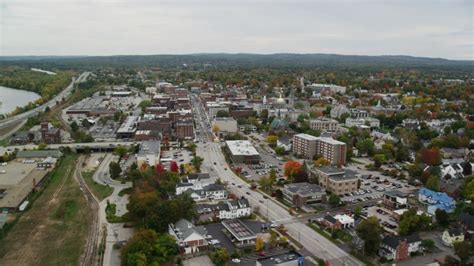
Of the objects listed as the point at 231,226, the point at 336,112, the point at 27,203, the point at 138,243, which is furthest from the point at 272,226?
the point at 336,112

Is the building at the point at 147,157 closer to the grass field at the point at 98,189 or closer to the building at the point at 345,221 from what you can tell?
the grass field at the point at 98,189

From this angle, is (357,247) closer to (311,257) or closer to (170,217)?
(311,257)

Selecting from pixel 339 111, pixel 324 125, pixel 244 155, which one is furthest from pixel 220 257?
pixel 339 111

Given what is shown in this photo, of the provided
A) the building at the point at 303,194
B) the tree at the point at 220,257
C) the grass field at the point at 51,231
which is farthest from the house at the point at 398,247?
the grass field at the point at 51,231

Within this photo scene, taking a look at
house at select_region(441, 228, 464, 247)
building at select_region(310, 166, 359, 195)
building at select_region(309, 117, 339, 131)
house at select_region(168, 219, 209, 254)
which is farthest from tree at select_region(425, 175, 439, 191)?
building at select_region(309, 117, 339, 131)

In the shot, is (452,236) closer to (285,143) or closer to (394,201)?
(394,201)

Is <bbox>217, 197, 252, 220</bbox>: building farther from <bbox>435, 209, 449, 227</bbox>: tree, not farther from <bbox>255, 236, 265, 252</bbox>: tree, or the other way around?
<bbox>435, 209, 449, 227</bbox>: tree

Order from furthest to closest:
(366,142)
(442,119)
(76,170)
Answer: (442,119), (366,142), (76,170)

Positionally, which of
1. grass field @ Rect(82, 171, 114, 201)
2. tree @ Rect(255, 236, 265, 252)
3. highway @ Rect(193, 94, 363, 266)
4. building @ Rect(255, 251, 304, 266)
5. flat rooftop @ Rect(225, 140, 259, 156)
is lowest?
grass field @ Rect(82, 171, 114, 201)

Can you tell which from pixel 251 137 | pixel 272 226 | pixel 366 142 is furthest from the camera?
pixel 251 137
